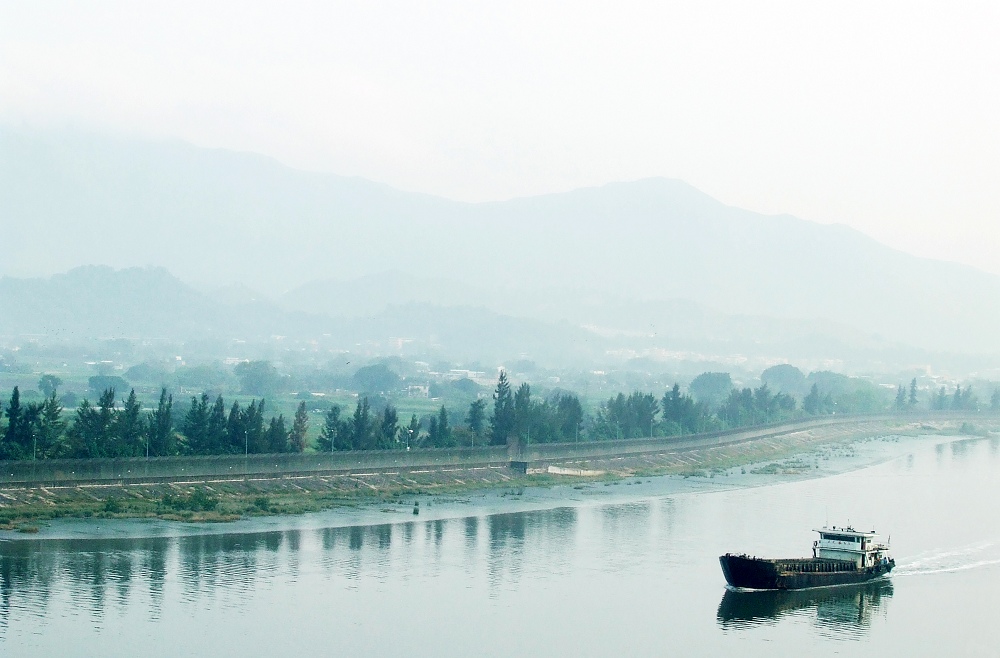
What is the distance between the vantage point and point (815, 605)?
66.2 m

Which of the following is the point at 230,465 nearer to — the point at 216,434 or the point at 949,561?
the point at 216,434

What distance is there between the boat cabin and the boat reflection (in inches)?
70.0

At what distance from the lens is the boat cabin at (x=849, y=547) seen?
72562 mm

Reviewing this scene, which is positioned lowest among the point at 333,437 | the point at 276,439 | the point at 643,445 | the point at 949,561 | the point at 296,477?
the point at 949,561

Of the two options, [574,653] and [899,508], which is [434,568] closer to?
[574,653]

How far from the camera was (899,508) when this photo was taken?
3984 inches

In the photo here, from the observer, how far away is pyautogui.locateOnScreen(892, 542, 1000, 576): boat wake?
7550 centimetres

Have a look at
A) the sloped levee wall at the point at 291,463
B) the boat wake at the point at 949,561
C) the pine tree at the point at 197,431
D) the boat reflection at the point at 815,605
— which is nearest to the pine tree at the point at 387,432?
the sloped levee wall at the point at 291,463

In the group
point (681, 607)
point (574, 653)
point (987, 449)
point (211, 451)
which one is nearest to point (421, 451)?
point (211, 451)

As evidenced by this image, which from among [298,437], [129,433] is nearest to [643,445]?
[298,437]

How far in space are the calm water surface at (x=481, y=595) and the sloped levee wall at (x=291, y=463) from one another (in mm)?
10345

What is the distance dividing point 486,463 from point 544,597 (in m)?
44.2

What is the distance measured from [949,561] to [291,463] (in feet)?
139

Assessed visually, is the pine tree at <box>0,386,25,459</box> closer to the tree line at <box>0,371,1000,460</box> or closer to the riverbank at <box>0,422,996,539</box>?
the tree line at <box>0,371,1000,460</box>
